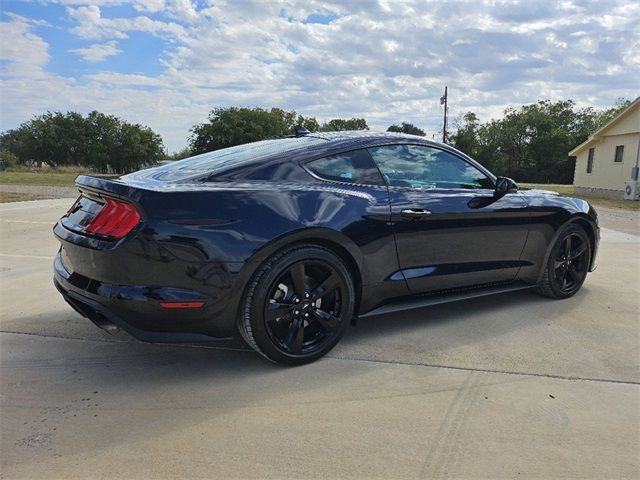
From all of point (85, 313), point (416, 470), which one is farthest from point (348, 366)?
point (85, 313)

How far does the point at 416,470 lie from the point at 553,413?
96 centimetres

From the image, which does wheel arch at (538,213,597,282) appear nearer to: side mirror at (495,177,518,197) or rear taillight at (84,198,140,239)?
side mirror at (495,177,518,197)

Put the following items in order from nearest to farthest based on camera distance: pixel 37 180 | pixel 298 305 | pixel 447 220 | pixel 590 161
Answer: pixel 298 305, pixel 447 220, pixel 37 180, pixel 590 161

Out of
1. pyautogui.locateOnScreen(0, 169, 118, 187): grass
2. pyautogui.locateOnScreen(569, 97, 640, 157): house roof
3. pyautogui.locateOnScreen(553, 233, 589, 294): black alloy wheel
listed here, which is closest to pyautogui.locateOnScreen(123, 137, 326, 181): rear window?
pyautogui.locateOnScreen(553, 233, 589, 294): black alloy wheel

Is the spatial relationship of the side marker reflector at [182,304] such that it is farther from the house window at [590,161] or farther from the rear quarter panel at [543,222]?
the house window at [590,161]

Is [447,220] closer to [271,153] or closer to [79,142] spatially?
[271,153]

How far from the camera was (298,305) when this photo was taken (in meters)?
3.08

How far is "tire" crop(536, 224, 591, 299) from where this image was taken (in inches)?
179

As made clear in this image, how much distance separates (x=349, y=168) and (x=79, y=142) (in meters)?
74.4

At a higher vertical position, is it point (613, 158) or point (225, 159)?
point (613, 158)

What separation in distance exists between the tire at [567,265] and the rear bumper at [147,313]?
3096mm

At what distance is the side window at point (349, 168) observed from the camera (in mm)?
3322

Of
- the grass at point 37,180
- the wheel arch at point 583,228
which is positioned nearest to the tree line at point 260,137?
the grass at point 37,180

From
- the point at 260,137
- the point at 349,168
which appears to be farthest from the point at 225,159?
the point at 260,137
